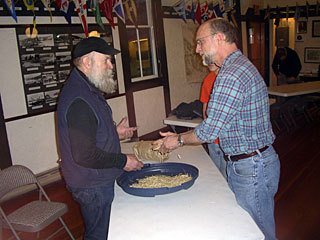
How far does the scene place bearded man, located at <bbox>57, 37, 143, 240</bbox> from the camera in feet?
5.92

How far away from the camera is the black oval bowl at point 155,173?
1790mm

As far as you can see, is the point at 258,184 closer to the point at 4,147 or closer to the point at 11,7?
the point at 4,147

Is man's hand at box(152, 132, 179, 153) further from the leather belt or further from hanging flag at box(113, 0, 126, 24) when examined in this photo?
hanging flag at box(113, 0, 126, 24)

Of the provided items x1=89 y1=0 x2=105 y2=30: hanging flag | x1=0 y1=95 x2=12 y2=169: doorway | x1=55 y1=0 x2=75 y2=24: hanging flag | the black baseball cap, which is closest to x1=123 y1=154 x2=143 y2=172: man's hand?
the black baseball cap

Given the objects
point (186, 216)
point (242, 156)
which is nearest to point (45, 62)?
point (242, 156)

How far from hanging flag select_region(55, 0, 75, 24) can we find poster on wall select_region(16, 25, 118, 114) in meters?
0.13

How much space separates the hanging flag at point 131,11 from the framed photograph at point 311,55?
6466mm

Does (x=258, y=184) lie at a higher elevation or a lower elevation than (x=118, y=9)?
lower

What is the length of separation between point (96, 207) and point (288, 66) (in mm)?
6967

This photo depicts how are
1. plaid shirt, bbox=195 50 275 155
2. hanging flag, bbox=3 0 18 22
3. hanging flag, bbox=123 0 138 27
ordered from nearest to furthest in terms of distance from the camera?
plaid shirt, bbox=195 50 275 155
hanging flag, bbox=3 0 18 22
hanging flag, bbox=123 0 138 27

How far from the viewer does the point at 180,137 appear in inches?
77.3

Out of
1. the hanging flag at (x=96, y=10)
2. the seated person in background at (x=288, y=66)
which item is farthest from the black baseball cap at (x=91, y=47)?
the seated person in background at (x=288, y=66)

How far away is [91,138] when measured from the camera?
1804 millimetres

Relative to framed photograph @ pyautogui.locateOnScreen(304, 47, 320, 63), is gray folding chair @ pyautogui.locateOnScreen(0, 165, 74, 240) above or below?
below
